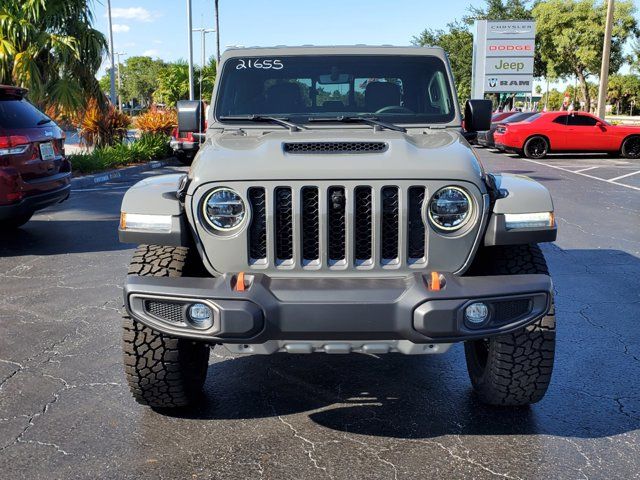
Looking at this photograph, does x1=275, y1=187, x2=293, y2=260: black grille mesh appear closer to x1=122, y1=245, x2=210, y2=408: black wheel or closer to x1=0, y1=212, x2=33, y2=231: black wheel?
x1=122, y1=245, x2=210, y2=408: black wheel

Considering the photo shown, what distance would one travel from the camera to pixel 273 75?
451 cm

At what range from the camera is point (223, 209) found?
313 cm

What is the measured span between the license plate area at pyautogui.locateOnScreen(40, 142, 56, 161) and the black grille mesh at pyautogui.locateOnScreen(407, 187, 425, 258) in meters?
5.48

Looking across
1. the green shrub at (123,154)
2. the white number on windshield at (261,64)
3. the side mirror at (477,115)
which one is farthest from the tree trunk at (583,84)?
the white number on windshield at (261,64)

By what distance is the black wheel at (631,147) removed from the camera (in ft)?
69.6

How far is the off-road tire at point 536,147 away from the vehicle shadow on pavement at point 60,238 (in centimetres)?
1514

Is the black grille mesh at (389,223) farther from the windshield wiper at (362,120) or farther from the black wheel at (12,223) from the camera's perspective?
the black wheel at (12,223)

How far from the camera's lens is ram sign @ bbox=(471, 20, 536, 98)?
3369 cm

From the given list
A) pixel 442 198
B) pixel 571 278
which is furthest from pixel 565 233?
pixel 442 198

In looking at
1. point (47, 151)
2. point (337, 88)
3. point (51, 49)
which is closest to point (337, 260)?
point (337, 88)

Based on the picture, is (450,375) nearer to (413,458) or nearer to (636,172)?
(413,458)

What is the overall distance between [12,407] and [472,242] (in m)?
2.61

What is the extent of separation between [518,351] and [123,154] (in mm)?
14810

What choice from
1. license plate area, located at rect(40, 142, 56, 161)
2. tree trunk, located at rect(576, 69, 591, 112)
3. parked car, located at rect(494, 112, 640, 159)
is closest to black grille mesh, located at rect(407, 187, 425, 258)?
license plate area, located at rect(40, 142, 56, 161)
